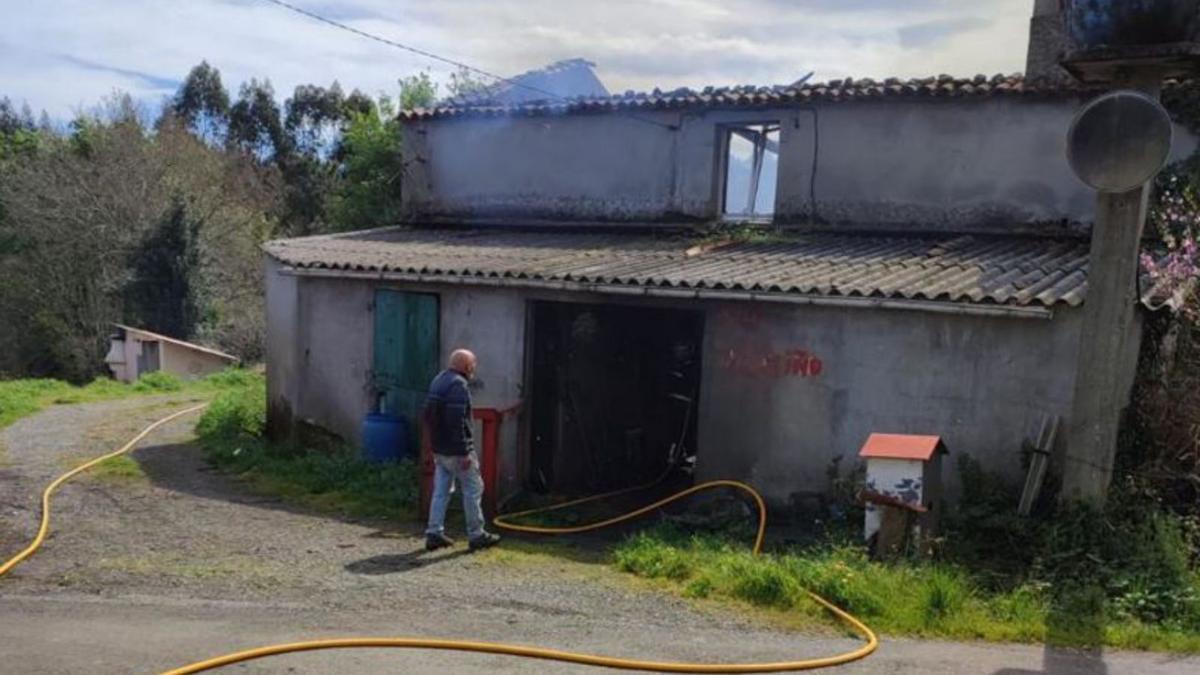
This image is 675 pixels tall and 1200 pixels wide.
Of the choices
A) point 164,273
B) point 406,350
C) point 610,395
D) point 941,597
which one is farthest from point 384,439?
A: point 164,273

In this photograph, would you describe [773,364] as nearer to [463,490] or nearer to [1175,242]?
[463,490]

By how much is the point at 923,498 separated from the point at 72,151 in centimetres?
2963

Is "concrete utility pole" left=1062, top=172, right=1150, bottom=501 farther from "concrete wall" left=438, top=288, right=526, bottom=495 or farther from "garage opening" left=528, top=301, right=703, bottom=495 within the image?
"concrete wall" left=438, top=288, right=526, bottom=495

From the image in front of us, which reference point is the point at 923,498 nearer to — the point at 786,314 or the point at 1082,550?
the point at 1082,550

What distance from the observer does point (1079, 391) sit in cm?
763

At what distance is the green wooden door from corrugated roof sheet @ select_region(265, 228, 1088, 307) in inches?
20.4

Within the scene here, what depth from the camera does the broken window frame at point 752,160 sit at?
46.4 ft

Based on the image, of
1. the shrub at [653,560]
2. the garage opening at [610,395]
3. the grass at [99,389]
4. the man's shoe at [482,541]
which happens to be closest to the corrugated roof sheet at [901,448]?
the shrub at [653,560]

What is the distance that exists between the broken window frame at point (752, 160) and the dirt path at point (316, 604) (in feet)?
23.6

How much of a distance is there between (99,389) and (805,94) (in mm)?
16818

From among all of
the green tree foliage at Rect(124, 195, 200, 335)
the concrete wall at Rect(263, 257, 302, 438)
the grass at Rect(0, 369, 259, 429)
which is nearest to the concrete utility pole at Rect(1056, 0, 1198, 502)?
the concrete wall at Rect(263, 257, 302, 438)

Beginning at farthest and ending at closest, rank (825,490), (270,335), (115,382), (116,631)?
(115,382), (270,335), (825,490), (116,631)

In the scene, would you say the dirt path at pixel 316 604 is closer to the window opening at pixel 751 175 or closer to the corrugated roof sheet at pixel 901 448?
the corrugated roof sheet at pixel 901 448

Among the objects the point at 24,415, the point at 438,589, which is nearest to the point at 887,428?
the point at 438,589
